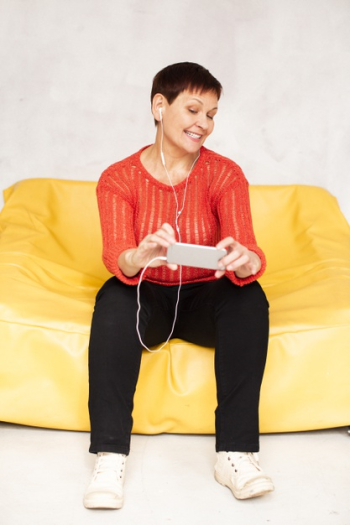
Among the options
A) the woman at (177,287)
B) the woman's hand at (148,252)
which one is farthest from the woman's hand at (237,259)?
the woman's hand at (148,252)

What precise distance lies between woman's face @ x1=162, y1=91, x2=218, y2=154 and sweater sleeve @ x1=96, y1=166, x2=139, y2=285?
0.70 ft

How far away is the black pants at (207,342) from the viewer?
5.85 ft

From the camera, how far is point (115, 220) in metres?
2.02

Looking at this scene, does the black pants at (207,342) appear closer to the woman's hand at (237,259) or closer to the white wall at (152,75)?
the woman's hand at (237,259)

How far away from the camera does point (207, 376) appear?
2.06 meters

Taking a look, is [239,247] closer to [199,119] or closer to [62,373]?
[199,119]

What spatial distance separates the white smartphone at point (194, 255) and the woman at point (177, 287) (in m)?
0.02

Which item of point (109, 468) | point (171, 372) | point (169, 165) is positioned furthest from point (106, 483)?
point (169, 165)

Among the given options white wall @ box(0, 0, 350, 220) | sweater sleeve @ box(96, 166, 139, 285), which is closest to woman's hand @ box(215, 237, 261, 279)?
sweater sleeve @ box(96, 166, 139, 285)

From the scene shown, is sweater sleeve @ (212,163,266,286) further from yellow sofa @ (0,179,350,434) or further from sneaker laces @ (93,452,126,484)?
sneaker laces @ (93,452,126,484)

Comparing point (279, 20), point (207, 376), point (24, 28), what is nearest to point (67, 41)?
point (24, 28)

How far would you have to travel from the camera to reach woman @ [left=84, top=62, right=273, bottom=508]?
1.77 metres

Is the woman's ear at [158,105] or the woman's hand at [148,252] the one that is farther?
the woman's ear at [158,105]

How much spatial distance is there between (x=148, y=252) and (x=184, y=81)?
557mm
